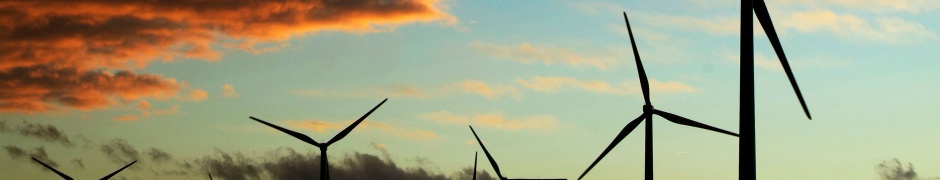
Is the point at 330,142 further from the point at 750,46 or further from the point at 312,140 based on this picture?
the point at 750,46

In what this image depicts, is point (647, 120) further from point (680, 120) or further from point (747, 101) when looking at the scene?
point (747, 101)

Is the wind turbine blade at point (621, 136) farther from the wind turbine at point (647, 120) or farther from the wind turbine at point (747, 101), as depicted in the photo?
the wind turbine at point (747, 101)

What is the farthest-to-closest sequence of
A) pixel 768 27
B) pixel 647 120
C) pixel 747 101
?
pixel 647 120
pixel 768 27
pixel 747 101

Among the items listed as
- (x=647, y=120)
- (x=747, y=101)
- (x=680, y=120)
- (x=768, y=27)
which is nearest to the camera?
(x=747, y=101)

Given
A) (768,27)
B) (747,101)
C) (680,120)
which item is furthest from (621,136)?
(747,101)

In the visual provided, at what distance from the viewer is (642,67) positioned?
73312 mm

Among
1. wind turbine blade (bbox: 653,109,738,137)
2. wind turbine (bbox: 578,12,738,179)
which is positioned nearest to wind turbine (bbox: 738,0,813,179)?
wind turbine (bbox: 578,12,738,179)

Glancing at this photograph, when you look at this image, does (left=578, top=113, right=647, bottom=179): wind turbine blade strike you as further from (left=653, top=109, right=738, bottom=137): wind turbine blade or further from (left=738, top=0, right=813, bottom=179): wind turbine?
(left=738, top=0, right=813, bottom=179): wind turbine

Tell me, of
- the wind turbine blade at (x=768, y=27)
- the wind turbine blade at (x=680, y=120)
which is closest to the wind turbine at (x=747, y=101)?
the wind turbine blade at (x=768, y=27)

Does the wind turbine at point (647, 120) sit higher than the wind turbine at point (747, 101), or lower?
higher

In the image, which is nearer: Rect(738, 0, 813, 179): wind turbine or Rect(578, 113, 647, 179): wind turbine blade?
Rect(738, 0, 813, 179): wind turbine

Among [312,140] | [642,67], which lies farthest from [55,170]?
[642,67]

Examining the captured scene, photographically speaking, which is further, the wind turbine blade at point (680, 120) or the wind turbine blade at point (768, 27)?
the wind turbine blade at point (680, 120)

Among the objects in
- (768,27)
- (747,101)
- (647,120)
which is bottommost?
(747,101)
